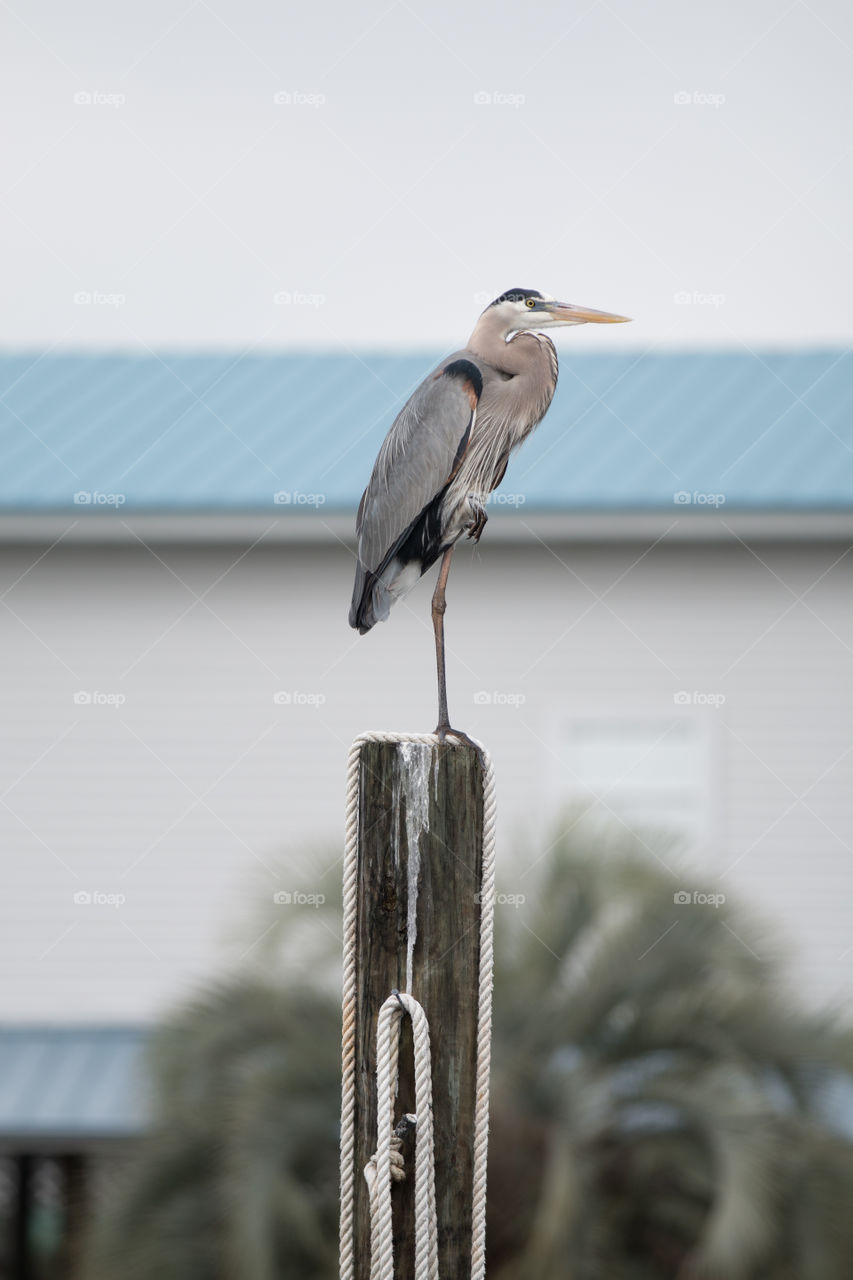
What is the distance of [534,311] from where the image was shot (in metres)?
3.27

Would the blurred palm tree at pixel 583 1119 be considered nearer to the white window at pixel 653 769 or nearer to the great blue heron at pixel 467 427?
the white window at pixel 653 769

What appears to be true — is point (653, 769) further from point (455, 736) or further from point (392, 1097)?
point (392, 1097)

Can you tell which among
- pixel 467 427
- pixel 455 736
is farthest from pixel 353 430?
pixel 455 736

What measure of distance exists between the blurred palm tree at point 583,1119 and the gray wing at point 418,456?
325 centimetres

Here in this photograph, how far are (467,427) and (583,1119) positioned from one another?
147 inches

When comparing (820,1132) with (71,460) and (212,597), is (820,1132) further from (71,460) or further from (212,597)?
(71,460)

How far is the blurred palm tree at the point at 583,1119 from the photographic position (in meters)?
5.43

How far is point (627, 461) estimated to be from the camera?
27.5ft

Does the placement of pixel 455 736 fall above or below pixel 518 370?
below

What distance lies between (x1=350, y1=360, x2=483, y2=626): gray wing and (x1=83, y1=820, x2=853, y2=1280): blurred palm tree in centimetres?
325

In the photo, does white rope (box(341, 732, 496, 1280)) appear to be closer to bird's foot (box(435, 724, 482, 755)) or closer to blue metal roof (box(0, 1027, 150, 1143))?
bird's foot (box(435, 724, 482, 755))

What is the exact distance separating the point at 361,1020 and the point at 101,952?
19.7ft

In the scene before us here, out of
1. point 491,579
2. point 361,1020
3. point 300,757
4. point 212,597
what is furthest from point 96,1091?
point 361,1020

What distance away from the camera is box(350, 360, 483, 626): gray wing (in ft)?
10.5
